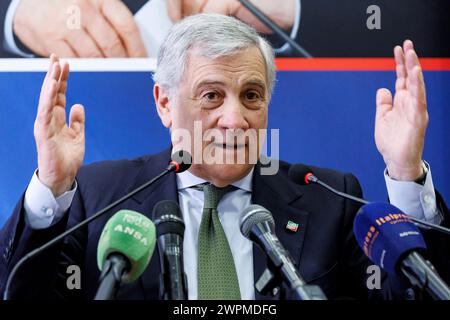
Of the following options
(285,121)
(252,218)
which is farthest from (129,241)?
(285,121)

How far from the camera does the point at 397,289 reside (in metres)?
1.98

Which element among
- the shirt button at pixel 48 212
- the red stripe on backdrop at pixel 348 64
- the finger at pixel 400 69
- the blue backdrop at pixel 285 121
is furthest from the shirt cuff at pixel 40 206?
the red stripe on backdrop at pixel 348 64

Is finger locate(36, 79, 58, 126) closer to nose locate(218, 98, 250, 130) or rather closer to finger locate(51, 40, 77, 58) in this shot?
nose locate(218, 98, 250, 130)

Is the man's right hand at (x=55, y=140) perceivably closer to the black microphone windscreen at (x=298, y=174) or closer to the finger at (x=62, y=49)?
the black microphone windscreen at (x=298, y=174)

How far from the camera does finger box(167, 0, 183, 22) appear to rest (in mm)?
2969

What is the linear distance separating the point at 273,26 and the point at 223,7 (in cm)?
24

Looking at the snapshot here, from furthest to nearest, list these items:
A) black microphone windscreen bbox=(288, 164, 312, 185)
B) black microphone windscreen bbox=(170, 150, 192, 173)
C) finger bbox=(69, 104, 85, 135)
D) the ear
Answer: the ear
finger bbox=(69, 104, 85, 135)
black microphone windscreen bbox=(288, 164, 312, 185)
black microphone windscreen bbox=(170, 150, 192, 173)

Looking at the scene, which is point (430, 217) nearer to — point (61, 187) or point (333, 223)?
point (333, 223)

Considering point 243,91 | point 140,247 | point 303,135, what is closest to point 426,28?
point 303,135

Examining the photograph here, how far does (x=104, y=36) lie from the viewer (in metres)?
2.97

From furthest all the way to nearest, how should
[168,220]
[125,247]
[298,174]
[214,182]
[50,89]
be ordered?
1. [214,182]
2. [50,89]
3. [298,174]
4. [168,220]
5. [125,247]

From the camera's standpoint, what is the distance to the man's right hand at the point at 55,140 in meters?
2.08

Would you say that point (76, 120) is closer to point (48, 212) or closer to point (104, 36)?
point (48, 212)

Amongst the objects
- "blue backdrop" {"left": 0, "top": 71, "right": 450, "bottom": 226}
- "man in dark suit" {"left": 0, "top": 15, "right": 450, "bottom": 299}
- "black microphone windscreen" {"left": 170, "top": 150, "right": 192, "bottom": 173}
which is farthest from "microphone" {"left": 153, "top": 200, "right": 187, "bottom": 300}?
"blue backdrop" {"left": 0, "top": 71, "right": 450, "bottom": 226}
